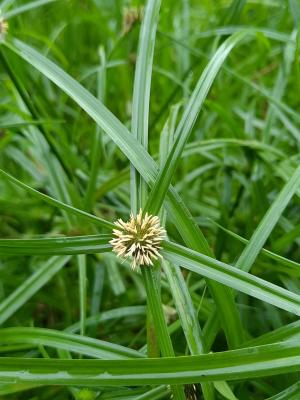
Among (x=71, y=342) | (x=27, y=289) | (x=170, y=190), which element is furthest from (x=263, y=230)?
(x=27, y=289)

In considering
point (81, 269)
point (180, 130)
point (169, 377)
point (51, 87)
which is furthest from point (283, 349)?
point (51, 87)

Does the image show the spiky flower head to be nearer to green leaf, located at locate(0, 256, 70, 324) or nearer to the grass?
the grass

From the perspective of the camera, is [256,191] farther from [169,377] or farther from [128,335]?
[169,377]

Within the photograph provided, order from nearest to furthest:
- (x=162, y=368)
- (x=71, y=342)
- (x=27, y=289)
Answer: (x=162, y=368), (x=71, y=342), (x=27, y=289)

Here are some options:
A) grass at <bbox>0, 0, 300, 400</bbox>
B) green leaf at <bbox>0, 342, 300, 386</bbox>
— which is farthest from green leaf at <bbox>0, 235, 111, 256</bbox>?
green leaf at <bbox>0, 342, 300, 386</bbox>

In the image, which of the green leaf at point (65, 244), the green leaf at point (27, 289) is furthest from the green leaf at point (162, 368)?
the green leaf at point (27, 289)

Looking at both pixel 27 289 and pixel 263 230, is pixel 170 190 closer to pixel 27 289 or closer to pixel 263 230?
pixel 263 230

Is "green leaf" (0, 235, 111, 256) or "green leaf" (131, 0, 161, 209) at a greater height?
"green leaf" (131, 0, 161, 209)
